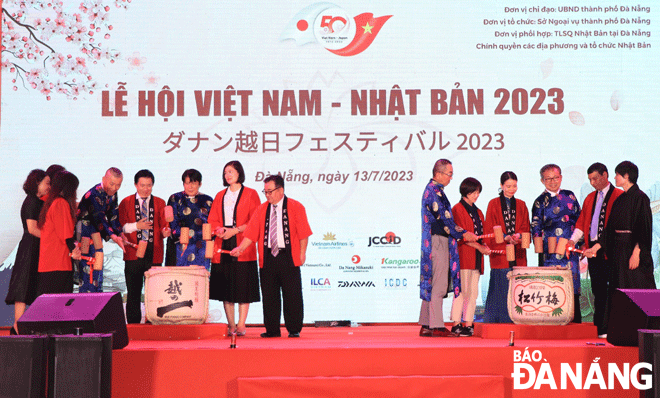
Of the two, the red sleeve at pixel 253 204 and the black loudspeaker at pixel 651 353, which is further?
the red sleeve at pixel 253 204

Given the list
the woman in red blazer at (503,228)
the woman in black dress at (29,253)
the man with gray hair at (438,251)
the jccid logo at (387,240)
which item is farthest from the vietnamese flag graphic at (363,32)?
the woman in black dress at (29,253)

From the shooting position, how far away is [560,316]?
15.2 ft

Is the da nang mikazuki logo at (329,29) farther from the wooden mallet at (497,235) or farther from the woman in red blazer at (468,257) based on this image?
the wooden mallet at (497,235)

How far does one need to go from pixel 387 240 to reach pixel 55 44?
11.1 feet

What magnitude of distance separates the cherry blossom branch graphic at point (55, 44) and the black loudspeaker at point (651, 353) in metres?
4.90

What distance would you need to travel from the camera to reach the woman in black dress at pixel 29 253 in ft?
16.3

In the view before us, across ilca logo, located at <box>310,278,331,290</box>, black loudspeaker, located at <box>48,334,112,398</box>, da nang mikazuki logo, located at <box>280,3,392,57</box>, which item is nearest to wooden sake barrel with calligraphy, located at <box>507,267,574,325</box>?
ilca logo, located at <box>310,278,331,290</box>

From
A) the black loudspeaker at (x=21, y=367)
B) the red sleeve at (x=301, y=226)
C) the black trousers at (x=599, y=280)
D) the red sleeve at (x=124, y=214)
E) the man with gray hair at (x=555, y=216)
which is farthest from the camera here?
the red sleeve at (x=124, y=214)

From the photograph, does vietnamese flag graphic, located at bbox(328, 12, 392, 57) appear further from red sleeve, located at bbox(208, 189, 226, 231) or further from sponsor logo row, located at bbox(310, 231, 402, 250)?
red sleeve, located at bbox(208, 189, 226, 231)

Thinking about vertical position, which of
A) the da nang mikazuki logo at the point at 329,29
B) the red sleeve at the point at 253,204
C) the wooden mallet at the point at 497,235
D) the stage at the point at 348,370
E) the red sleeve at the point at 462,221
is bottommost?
the stage at the point at 348,370

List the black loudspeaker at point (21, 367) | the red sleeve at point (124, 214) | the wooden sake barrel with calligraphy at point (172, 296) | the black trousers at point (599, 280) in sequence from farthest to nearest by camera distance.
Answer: the red sleeve at point (124, 214)
the black trousers at point (599, 280)
the wooden sake barrel with calligraphy at point (172, 296)
the black loudspeaker at point (21, 367)

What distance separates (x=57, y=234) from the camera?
481cm

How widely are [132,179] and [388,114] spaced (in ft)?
7.53

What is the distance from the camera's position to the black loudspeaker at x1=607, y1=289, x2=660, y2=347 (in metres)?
3.61
